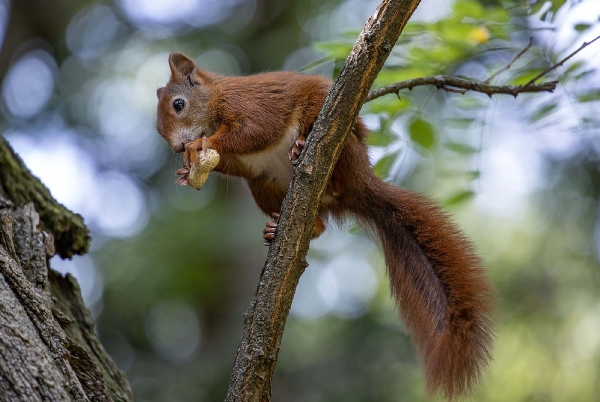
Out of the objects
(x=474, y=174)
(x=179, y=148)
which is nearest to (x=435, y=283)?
(x=474, y=174)

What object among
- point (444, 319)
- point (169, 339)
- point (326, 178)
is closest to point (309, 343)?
point (169, 339)

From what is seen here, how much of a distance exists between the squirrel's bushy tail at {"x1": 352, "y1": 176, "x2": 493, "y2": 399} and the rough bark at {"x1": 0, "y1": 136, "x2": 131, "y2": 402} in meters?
1.18

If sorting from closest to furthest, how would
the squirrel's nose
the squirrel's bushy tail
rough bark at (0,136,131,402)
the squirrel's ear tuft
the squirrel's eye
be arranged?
1. rough bark at (0,136,131,402)
2. the squirrel's bushy tail
3. the squirrel's nose
4. the squirrel's eye
5. the squirrel's ear tuft

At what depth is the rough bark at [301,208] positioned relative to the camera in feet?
6.72

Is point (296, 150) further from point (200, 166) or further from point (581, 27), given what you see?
point (581, 27)

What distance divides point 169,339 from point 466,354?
5.71m

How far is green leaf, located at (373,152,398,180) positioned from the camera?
288cm

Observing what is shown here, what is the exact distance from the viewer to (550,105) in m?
2.89

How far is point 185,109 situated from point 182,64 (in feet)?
1.25

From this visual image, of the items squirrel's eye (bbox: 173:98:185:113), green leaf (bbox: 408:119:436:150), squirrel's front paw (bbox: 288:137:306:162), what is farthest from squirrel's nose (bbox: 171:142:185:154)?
green leaf (bbox: 408:119:436:150)

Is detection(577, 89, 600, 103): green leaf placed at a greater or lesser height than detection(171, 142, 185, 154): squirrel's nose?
lesser

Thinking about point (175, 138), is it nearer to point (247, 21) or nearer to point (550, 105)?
point (550, 105)

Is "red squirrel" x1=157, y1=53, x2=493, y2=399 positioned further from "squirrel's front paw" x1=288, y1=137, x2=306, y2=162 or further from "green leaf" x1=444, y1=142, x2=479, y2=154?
"green leaf" x1=444, y1=142, x2=479, y2=154

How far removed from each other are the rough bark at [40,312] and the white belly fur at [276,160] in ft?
2.87
